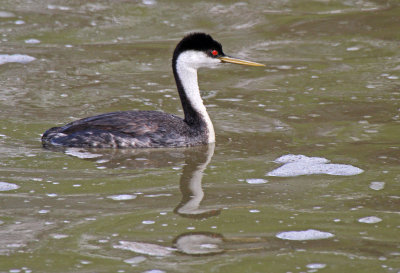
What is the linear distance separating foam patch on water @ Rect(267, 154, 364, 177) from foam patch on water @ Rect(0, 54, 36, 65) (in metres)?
5.83

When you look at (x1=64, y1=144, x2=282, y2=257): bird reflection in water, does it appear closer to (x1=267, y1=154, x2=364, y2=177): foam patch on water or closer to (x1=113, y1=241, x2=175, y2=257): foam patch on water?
(x1=113, y1=241, x2=175, y2=257): foam patch on water

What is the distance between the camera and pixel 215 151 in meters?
8.42

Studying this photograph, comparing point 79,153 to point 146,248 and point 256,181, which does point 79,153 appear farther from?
point 146,248

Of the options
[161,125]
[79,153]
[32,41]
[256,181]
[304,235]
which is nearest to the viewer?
[304,235]

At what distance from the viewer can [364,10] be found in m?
15.1

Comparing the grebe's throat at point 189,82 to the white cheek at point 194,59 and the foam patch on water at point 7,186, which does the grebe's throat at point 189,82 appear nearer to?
the white cheek at point 194,59

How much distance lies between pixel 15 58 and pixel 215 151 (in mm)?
5240

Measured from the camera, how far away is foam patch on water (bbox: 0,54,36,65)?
12.4m

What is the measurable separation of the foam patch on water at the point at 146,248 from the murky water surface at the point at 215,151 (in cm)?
2

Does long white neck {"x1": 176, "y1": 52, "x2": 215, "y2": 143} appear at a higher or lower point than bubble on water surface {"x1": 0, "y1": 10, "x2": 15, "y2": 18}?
lower

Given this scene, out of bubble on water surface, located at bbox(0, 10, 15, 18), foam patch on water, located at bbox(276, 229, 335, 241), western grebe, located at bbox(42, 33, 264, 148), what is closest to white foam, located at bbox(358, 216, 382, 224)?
foam patch on water, located at bbox(276, 229, 335, 241)

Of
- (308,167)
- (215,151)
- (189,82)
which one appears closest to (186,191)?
(308,167)

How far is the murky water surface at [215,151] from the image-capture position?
5.77 m

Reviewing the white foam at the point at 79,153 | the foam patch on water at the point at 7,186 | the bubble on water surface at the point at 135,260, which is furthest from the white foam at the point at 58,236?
the white foam at the point at 79,153
